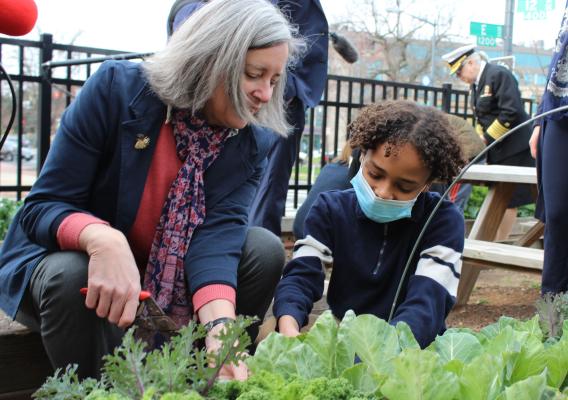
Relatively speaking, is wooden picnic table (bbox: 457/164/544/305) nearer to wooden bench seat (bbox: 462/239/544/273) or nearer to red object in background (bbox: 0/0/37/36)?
wooden bench seat (bbox: 462/239/544/273)

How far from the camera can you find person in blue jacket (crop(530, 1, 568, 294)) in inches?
101

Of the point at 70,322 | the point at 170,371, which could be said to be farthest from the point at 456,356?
the point at 70,322

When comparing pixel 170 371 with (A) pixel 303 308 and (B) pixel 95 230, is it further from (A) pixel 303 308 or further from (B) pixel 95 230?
(A) pixel 303 308

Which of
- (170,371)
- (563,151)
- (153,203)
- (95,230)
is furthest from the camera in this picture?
(563,151)

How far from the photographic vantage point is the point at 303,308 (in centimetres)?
203

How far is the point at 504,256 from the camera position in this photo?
3.57 meters

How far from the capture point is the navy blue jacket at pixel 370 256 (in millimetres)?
2096

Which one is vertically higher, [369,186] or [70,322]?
[369,186]

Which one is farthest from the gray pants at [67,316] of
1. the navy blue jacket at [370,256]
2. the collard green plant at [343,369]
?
the collard green plant at [343,369]

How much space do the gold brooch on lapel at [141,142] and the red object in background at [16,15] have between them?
475 millimetres

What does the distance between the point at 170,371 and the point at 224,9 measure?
122cm

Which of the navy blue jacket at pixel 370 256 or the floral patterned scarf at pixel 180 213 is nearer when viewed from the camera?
the floral patterned scarf at pixel 180 213

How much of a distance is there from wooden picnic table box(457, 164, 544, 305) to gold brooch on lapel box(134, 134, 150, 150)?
89.8 inches

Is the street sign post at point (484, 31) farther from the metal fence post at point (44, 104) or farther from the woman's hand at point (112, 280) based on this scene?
the woman's hand at point (112, 280)
